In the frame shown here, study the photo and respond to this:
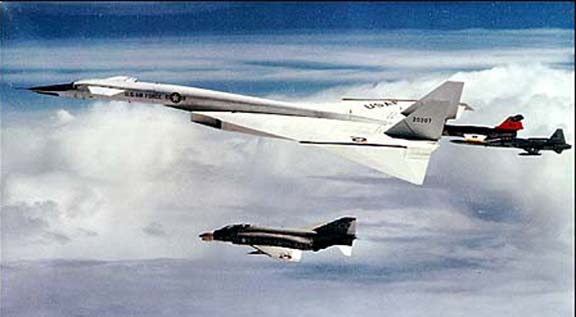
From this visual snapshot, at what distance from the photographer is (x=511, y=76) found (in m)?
4.29

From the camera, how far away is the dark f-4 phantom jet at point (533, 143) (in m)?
4.15

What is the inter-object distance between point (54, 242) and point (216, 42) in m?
0.87

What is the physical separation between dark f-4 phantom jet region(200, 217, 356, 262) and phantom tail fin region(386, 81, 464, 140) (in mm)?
353

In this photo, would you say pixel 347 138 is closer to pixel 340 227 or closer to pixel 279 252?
pixel 340 227

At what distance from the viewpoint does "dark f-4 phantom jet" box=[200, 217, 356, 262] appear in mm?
3725

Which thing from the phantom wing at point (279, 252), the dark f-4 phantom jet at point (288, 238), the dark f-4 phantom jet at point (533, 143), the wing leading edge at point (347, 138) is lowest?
the phantom wing at point (279, 252)

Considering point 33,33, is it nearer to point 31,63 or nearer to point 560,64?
point 31,63

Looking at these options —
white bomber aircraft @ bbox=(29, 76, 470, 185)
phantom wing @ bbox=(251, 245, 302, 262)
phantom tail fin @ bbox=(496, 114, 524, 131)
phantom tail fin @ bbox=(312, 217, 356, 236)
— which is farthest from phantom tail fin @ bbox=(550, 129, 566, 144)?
phantom wing @ bbox=(251, 245, 302, 262)

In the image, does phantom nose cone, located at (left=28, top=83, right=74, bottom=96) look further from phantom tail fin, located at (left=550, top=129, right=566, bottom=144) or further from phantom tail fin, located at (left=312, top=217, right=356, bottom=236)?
phantom tail fin, located at (left=550, top=129, right=566, bottom=144)

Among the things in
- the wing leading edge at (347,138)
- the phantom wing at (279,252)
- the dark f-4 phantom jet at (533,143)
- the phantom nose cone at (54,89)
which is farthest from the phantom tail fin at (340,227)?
the phantom nose cone at (54,89)

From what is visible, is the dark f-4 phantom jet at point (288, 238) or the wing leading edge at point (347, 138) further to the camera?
the dark f-4 phantom jet at point (288, 238)

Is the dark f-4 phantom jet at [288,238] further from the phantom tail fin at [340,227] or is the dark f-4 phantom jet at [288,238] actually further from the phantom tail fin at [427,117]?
the phantom tail fin at [427,117]

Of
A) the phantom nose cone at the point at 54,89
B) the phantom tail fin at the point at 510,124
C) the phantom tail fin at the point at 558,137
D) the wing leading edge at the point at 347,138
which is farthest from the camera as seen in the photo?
the phantom tail fin at the point at 558,137

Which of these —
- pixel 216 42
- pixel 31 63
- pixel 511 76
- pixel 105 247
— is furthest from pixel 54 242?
pixel 511 76
